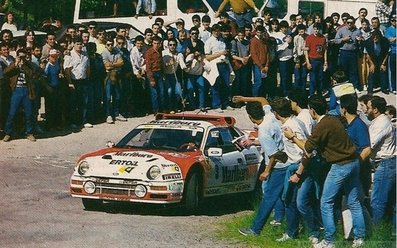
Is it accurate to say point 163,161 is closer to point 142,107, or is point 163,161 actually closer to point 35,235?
point 35,235

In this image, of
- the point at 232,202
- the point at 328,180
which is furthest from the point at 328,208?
the point at 232,202

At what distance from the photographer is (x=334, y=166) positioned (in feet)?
39.0

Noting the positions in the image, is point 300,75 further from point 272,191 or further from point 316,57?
point 272,191

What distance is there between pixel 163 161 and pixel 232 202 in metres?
2.28

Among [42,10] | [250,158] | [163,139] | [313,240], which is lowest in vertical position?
[313,240]

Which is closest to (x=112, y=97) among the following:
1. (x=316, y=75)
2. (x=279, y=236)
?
(x=316, y=75)

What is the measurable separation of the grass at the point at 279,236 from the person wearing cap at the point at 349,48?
1145 centimetres

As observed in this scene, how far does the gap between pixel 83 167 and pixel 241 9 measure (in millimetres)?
11468

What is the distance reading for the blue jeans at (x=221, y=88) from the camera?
2300cm

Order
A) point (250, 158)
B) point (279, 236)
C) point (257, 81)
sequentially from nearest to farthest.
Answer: point (279, 236) < point (250, 158) < point (257, 81)

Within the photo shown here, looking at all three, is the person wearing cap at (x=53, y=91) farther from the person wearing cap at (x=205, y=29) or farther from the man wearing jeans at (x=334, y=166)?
the man wearing jeans at (x=334, y=166)

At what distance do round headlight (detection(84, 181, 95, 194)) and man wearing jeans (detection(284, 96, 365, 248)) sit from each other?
10.4 feet

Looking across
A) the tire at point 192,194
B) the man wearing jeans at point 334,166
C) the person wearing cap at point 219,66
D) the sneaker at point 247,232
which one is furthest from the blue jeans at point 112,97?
the man wearing jeans at point 334,166

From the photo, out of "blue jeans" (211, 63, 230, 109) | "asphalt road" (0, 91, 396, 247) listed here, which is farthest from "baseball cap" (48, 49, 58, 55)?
"blue jeans" (211, 63, 230, 109)
